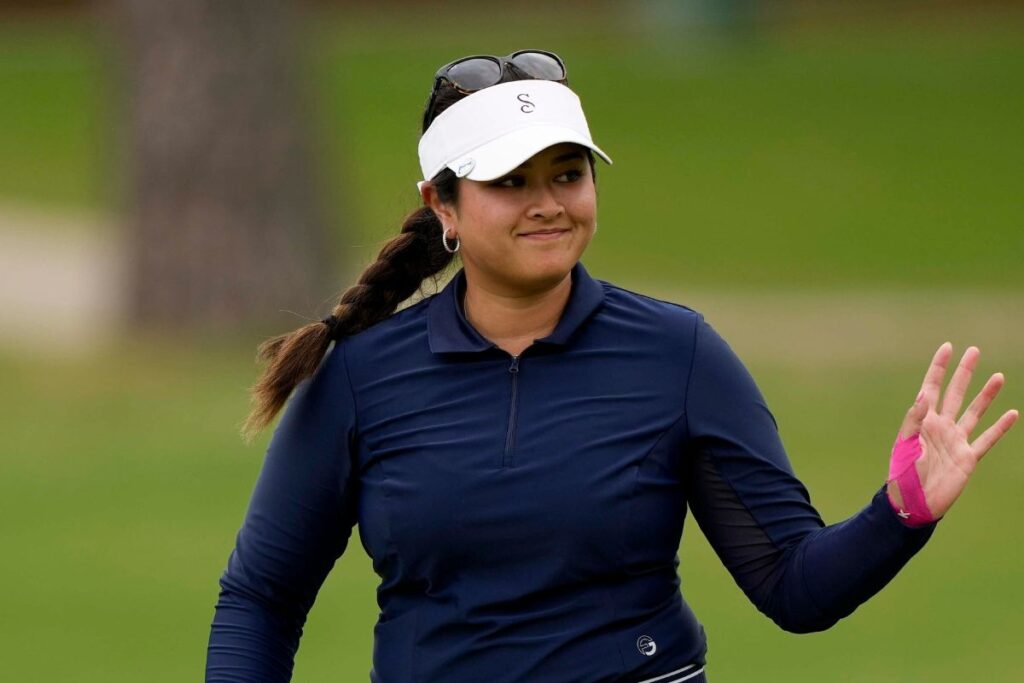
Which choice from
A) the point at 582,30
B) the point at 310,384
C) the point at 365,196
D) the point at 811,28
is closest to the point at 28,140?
the point at 365,196

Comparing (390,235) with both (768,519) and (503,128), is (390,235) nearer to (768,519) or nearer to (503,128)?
(503,128)

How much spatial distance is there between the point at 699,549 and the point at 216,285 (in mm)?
5943

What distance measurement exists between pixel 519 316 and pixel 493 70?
1.41 feet

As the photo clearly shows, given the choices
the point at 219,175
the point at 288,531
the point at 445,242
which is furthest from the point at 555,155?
the point at 219,175

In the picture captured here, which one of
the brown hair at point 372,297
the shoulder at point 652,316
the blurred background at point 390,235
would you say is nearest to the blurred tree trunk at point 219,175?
the blurred background at point 390,235

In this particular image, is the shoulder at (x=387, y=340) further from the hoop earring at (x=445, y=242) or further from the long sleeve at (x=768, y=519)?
the long sleeve at (x=768, y=519)

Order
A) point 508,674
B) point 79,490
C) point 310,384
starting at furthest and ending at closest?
point 79,490
point 310,384
point 508,674

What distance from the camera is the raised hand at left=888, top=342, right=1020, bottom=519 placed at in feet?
11.9

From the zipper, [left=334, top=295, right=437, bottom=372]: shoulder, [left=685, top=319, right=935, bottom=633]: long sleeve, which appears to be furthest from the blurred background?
[left=685, top=319, right=935, bottom=633]: long sleeve

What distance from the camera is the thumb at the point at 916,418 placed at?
12.1 feet

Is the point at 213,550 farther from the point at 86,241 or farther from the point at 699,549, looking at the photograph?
the point at 86,241

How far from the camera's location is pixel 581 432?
12.1 feet

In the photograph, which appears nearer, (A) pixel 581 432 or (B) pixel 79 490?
(A) pixel 581 432

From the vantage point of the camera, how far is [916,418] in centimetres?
371
